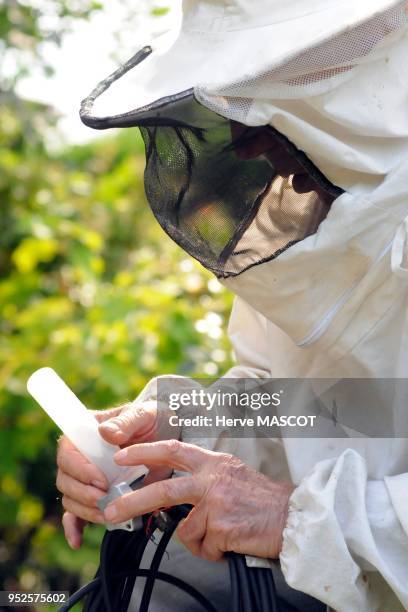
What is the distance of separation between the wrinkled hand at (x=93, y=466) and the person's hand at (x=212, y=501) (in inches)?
3.3

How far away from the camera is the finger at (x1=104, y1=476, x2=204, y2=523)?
1.17 m

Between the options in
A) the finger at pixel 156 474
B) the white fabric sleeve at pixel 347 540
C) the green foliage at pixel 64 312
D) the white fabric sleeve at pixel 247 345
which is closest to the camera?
the white fabric sleeve at pixel 347 540

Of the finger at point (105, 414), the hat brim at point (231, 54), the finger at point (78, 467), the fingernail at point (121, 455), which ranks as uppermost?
the hat brim at point (231, 54)

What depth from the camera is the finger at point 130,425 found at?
50.4 inches

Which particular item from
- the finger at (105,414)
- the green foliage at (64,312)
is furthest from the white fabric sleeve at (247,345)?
the green foliage at (64,312)

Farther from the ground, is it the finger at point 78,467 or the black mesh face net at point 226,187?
the black mesh face net at point 226,187

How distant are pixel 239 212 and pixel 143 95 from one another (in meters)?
0.21

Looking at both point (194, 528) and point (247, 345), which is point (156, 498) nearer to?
point (194, 528)

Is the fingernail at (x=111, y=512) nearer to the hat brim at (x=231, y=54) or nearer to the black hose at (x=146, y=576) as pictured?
the black hose at (x=146, y=576)

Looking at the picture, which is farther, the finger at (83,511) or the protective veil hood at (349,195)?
the finger at (83,511)

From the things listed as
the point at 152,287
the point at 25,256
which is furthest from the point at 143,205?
the point at 152,287

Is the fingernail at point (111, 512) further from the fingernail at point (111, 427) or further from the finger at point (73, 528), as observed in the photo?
the finger at point (73, 528)

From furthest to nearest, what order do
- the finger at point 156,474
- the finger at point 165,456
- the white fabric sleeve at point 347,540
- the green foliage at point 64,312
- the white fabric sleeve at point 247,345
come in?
the green foliage at point 64,312
the white fabric sleeve at point 247,345
the finger at point 156,474
the finger at point 165,456
the white fabric sleeve at point 347,540

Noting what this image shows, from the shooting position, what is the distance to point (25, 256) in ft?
10.3
